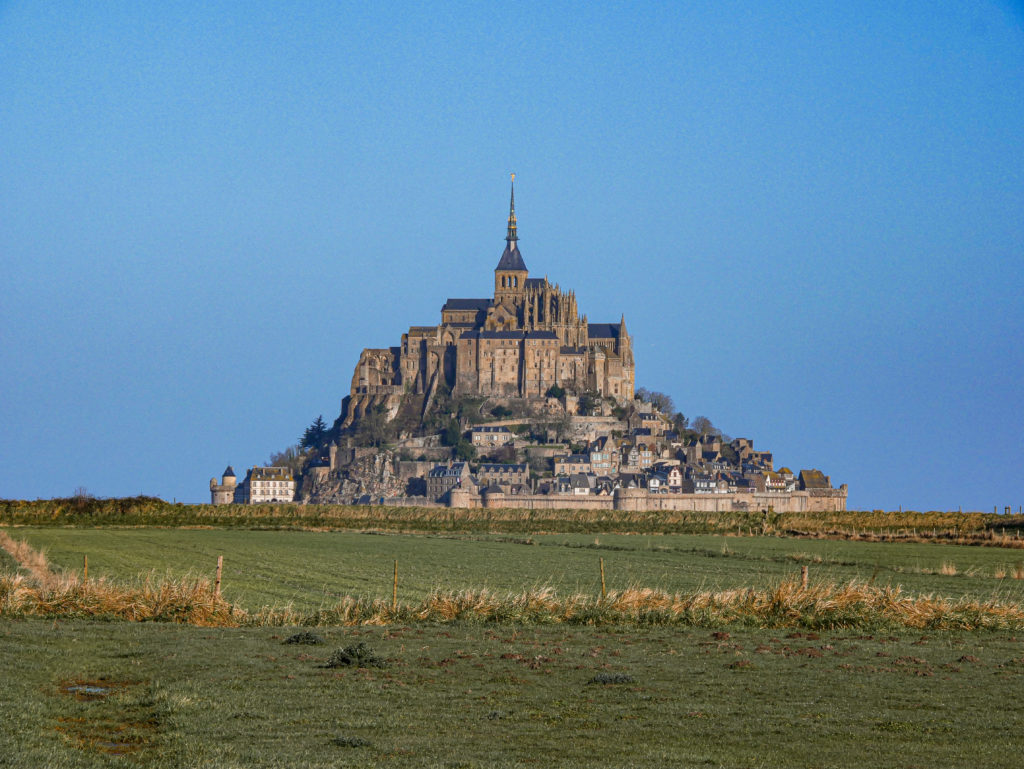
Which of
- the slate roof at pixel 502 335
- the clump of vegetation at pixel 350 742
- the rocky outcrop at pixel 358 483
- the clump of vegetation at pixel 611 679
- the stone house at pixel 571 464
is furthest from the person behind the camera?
the slate roof at pixel 502 335

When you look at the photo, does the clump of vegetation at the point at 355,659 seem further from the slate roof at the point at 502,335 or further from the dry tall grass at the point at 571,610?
the slate roof at the point at 502,335

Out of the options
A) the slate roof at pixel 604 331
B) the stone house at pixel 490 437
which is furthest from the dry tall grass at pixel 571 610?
the slate roof at pixel 604 331

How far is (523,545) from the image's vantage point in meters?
49.3

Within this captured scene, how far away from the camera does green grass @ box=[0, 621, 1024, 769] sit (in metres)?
10.1

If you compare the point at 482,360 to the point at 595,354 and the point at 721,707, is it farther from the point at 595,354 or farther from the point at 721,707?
the point at 721,707

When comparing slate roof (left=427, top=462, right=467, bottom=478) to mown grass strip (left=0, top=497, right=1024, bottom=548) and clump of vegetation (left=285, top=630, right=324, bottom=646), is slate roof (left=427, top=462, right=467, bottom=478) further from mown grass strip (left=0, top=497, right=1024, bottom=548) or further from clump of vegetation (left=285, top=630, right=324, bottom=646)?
clump of vegetation (left=285, top=630, right=324, bottom=646)

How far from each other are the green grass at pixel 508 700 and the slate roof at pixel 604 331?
132 metres

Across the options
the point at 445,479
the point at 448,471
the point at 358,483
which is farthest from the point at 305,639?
the point at 358,483

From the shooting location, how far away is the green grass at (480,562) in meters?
26.4

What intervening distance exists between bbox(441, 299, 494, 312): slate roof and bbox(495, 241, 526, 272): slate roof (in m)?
5.78

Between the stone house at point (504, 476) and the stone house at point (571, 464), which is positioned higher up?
the stone house at point (571, 464)

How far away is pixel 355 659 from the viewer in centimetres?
1456

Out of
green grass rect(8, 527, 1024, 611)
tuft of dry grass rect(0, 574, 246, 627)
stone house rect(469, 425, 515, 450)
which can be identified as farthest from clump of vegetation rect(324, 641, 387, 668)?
stone house rect(469, 425, 515, 450)

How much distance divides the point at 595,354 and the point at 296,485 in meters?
36.3
